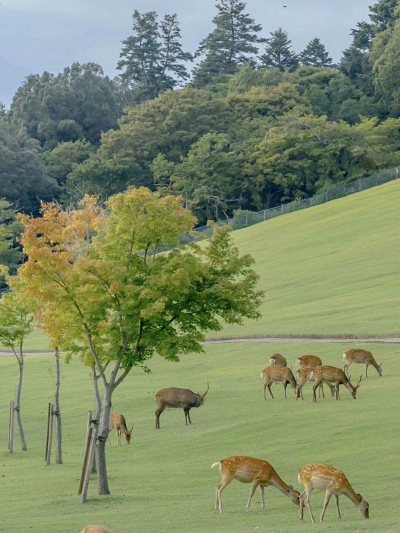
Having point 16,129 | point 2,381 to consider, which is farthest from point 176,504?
point 16,129

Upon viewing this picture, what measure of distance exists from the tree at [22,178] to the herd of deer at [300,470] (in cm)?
7665

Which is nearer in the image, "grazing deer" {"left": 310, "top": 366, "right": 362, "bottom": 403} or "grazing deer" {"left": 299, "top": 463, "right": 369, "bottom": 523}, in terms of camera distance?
"grazing deer" {"left": 299, "top": 463, "right": 369, "bottom": 523}

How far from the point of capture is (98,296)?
2244cm

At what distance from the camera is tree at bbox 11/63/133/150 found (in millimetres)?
126000

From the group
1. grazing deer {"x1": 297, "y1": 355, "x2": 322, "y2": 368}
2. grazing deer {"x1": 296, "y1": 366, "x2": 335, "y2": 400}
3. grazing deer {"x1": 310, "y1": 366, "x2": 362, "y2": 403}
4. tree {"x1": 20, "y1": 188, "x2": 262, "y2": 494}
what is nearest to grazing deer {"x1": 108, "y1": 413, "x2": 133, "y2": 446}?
tree {"x1": 20, "y1": 188, "x2": 262, "y2": 494}

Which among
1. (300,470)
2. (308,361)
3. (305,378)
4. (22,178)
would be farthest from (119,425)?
(22,178)

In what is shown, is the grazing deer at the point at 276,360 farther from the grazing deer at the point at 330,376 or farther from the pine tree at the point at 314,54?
the pine tree at the point at 314,54

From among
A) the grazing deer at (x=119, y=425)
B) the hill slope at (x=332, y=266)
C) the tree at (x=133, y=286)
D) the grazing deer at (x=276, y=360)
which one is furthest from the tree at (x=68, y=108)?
the tree at (x=133, y=286)

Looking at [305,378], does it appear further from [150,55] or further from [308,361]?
[150,55]

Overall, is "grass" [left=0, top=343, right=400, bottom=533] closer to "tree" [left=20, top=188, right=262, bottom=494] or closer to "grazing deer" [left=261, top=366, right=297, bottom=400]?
"grazing deer" [left=261, top=366, right=297, bottom=400]

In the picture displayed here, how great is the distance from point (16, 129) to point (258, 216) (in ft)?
139

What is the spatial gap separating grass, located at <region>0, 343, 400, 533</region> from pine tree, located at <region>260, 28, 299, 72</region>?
126534 millimetres

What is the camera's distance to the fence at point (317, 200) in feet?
299

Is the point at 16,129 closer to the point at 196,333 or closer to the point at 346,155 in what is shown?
the point at 346,155
